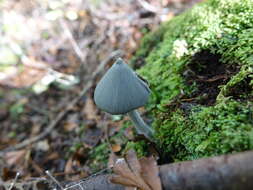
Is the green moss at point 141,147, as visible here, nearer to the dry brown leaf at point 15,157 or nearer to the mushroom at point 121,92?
the mushroom at point 121,92

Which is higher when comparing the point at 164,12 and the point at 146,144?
the point at 164,12

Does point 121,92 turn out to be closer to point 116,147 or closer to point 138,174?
point 138,174

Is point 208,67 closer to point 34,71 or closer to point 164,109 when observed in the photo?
point 164,109

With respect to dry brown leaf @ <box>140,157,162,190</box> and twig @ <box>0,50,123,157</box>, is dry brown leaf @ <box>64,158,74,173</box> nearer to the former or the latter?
twig @ <box>0,50,123,157</box>

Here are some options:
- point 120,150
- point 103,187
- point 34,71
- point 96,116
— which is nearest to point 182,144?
point 103,187

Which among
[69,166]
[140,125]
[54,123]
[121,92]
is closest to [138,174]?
[121,92]

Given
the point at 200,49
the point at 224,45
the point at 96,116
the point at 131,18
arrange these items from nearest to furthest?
the point at 224,45 < the point at 200,49 < the point at 96,116 < the point at 131,18

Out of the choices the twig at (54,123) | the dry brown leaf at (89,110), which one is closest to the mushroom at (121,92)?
the dry brown leaf at (89,110)

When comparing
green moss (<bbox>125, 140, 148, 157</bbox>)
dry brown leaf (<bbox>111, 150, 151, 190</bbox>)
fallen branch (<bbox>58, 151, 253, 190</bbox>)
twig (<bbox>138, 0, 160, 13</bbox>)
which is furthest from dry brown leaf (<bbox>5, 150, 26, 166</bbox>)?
twig (<bbox>138, 0, 160, 13</bbox>)
